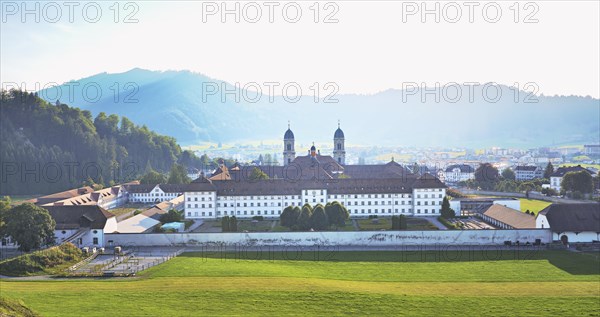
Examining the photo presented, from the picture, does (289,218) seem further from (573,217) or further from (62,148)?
(62,148)

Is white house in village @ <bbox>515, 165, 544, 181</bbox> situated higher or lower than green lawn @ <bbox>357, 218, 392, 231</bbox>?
higher

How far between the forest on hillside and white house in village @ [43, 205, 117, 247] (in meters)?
40.0

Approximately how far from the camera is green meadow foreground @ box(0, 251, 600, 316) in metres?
23.9

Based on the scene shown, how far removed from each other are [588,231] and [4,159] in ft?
275

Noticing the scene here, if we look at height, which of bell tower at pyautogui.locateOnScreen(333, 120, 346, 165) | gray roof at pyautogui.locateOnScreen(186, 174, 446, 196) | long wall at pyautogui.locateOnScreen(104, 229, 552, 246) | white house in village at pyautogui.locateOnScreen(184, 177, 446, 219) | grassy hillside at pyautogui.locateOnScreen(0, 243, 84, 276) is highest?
bell tower at pyautogui.locateOnScreen(333, 120, 346, 165)

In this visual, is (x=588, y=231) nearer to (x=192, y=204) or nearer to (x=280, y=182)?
(x=280, y=182)

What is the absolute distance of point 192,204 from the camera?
5350 cm

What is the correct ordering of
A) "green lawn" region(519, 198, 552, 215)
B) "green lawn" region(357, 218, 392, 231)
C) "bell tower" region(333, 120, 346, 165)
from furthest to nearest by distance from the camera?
"bell tower" region(333, 120, 346, 165)
"green lawn" region(519, 198, 552, 215)
"green lawn" region(357, 218, 392, 231)

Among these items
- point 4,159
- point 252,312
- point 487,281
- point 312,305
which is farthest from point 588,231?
point 4,159

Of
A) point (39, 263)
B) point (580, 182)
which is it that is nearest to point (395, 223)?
point (39, 263)

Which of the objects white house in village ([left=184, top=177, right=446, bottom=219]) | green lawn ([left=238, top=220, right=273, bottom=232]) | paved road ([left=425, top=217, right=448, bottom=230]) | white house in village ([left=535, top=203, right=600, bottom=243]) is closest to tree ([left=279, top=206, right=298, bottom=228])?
green lawn ([left=238, top=220, right=273, bottom=232])

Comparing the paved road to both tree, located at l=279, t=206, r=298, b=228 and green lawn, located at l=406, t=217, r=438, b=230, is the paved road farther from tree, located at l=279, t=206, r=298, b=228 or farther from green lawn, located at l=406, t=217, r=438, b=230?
tree, located at l=279, t=206, r=298, b=228

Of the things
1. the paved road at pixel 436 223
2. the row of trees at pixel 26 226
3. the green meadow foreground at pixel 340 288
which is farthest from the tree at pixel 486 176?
the row of trees at pixel 26 226

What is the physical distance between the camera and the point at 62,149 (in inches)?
3696
